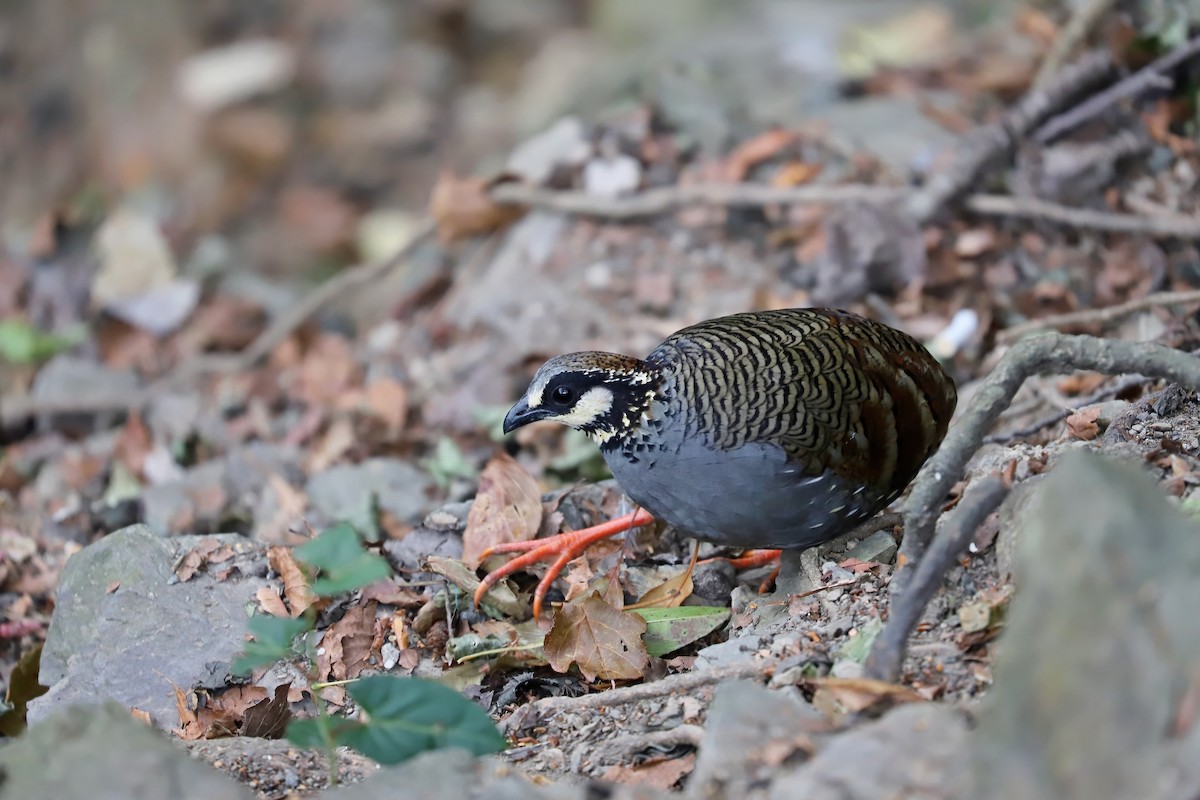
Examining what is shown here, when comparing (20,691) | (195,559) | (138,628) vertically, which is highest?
(195,559)

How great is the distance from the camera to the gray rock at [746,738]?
2.54 m

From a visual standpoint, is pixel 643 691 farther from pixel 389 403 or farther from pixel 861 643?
pixel 389 403

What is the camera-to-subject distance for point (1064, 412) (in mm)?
4184

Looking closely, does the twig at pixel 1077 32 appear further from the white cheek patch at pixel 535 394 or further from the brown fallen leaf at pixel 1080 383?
the white cheek patch at pixel 535 394

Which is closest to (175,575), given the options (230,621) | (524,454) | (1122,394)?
(230,621)

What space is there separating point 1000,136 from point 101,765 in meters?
4.86

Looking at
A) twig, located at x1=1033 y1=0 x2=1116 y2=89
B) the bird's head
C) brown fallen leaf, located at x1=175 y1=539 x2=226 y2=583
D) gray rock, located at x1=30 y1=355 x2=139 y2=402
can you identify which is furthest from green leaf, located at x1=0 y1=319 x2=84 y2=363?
twig, located at x1=1033 y1=0 x2=1116 y2=89

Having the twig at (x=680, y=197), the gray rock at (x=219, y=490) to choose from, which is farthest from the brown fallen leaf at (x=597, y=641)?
the twig at (x=680, y=197)

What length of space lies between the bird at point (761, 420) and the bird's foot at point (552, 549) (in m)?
0.45

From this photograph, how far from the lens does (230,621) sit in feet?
12.9

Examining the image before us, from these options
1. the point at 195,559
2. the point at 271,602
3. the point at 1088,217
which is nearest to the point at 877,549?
the point at 271,602

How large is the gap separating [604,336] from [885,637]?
3339 millimetres

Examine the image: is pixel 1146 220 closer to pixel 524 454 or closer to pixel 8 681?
pixel 524 454

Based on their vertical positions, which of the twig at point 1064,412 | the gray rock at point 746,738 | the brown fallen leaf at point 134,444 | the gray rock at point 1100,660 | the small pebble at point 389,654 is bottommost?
the brown fallen leaf at point 134,444
